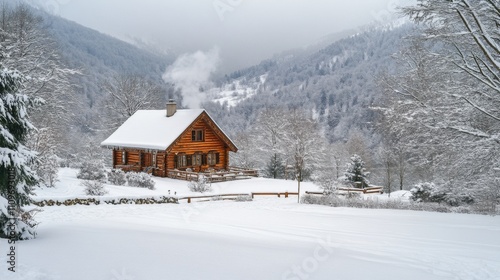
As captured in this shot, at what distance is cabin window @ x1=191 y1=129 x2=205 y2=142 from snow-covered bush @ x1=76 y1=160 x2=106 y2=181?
9.30 metres

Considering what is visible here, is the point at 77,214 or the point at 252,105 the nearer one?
the point at 77,214

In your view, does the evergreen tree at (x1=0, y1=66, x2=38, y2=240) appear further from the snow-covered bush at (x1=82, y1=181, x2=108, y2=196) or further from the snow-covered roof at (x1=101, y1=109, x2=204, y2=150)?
the snow-covered roof at (x1=101, y1=109, x2=204, y2=150)

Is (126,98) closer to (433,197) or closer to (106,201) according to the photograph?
(106,201)

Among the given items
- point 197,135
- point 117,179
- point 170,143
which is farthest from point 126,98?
point 117,179

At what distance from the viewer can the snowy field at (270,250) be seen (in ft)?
24.5

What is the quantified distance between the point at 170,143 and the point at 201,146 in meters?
4.35

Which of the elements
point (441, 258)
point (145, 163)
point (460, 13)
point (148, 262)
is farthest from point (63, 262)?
point (145, 163)

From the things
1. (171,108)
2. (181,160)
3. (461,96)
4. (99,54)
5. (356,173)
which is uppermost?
(99,54)

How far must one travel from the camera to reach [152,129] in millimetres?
36625

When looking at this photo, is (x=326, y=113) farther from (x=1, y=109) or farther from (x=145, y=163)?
(x=1, y=109)

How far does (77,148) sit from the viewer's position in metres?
59.9

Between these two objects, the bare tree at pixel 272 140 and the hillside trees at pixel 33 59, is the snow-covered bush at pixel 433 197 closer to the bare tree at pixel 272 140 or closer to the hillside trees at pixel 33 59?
the hillside trees at pixel 33 59

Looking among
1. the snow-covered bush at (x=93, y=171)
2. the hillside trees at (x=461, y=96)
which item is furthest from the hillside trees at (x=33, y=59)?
the hillside trees at (x=461, y=96)

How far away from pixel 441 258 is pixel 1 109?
35.2ft
